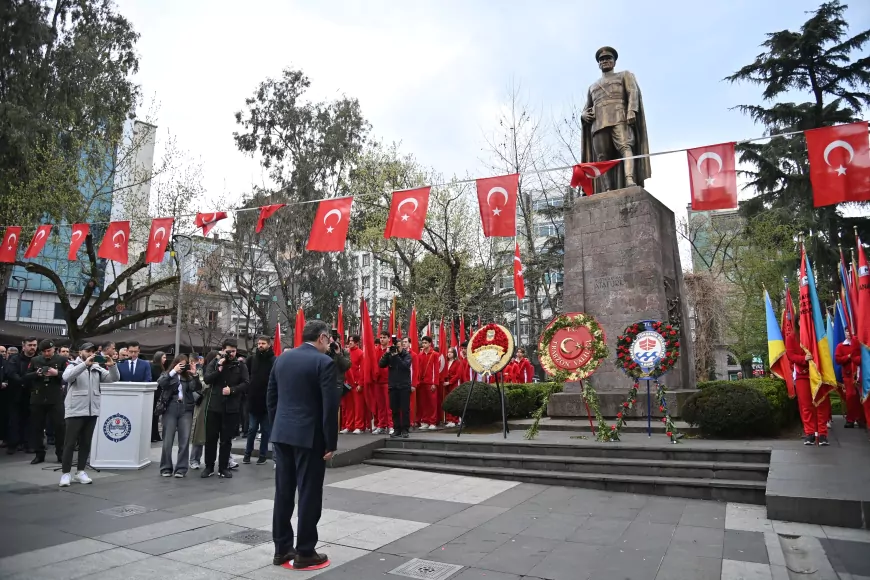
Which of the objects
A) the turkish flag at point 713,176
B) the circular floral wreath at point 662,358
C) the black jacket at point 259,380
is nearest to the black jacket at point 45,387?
the black jacket at point 259,380

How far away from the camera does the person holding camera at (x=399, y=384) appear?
34.2 feet

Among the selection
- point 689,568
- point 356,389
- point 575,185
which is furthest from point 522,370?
point 689,568

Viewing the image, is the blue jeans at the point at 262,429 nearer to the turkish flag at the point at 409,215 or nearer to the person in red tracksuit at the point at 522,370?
the turkish flag at the point at 409,215

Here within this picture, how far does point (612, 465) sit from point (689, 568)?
3421mm

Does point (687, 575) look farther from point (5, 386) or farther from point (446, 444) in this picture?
point (5, 386)

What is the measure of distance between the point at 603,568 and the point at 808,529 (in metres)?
2.32

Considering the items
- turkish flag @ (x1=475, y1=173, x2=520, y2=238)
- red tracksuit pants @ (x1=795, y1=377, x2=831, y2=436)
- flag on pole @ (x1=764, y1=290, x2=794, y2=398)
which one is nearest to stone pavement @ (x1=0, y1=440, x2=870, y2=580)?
red tracksuit pants @ (x1=795, y1=377, x2=831, y2=436)

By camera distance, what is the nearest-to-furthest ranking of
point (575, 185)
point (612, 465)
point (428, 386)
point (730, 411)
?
point (612, 465), point (730, 411), point (575, 185), point (428, 386)

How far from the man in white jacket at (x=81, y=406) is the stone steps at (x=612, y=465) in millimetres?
4190

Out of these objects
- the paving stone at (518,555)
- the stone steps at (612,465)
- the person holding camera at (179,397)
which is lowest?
the paving stone at (518,555)

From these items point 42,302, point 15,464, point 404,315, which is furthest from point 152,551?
point 42,302

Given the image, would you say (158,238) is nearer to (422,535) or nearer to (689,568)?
(422,535)

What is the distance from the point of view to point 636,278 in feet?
37.7

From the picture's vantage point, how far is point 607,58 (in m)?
12.8
